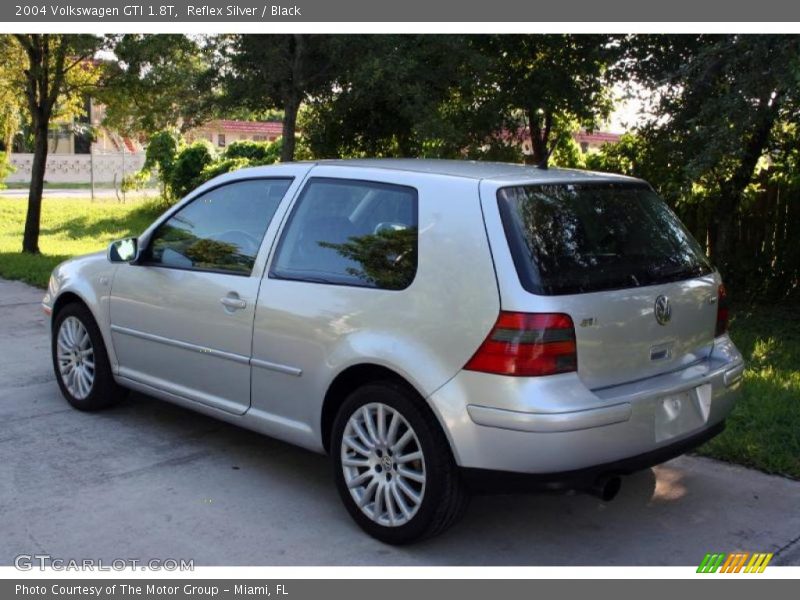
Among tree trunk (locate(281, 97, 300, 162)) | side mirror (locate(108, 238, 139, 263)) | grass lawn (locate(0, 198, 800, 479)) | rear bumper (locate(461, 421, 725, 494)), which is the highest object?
tree trunk (locate(281, 97, 300, 162))

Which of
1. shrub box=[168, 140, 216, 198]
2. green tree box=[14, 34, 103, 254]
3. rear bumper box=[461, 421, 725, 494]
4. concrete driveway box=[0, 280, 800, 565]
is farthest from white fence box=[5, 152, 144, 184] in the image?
rear bumper box=[461, 421, 725, 494]

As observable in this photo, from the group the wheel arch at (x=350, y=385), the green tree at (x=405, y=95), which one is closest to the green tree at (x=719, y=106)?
the green tree at (x=405, y=95)

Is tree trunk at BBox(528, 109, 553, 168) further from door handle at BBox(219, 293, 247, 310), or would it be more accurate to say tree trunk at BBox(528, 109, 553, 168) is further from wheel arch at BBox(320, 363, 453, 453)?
wheel arch at BBox(320, 363, 453, 453)

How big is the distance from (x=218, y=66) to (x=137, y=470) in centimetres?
642

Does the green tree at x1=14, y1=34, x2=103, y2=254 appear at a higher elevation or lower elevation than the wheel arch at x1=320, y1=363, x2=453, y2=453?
higher

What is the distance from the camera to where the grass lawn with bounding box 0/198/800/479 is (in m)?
5.00

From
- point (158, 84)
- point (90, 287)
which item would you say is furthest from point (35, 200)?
point (90, 287)

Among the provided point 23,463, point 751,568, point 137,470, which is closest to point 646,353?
point 751,568

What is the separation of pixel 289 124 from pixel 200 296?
5.64m

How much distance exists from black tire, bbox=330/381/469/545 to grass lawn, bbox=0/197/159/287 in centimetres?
791

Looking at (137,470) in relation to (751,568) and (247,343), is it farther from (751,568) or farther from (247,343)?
(751,568)

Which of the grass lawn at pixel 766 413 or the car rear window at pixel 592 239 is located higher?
the car rear window at pixel 592 239

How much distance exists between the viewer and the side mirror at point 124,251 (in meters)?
5.33

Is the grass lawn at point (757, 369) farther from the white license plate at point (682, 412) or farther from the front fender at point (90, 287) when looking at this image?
the front fender at point (90, 287)
